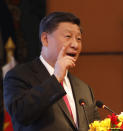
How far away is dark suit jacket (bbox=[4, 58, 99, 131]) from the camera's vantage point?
4.23ft

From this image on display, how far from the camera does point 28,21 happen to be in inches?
144

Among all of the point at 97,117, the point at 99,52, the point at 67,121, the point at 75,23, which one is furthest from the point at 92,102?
the point at 99,52

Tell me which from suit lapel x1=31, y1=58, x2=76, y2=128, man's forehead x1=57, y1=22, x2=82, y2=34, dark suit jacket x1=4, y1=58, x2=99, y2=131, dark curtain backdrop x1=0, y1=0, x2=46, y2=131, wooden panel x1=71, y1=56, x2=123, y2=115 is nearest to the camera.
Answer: dark suit jacket x1=4, y1=58, x2=99, y2=131

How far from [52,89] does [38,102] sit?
0.09 metres

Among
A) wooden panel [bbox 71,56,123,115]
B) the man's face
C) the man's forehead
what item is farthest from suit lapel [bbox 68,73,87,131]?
wooden panel [bbox 71,56,123,115]

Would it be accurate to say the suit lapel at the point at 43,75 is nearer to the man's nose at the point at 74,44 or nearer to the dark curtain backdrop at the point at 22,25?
the man's nose at the point at 74,44

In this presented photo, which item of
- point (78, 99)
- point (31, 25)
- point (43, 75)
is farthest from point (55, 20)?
point (31, 25)

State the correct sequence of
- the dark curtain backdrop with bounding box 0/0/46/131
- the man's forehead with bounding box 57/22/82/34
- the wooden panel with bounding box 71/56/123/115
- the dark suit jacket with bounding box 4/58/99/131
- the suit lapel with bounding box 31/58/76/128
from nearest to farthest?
the dark suit jacket with bounding box 4/58/99/131 → the suit lapel with bounding box 31/58/76/128 → the man's forehead with bounding box 57/22/82/34 → the wooden panel with bounding box 71/56/123/115 → the dark curtain backdrop with bounding box 0/0/46/131

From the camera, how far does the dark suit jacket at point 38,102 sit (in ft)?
4.23

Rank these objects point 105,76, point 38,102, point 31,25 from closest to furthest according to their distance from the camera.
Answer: point 38,102 < point 105,76 < point 31,25

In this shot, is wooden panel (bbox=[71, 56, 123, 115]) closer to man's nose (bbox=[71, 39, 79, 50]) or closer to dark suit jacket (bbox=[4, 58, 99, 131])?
dark suit jacket (bbox=[4, 58, 99, 131])

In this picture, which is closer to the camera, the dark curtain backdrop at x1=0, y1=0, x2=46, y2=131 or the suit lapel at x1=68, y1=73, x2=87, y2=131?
the suit lapel at x1=68, y1=73, x2=87, y2=131

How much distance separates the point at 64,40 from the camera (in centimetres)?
154

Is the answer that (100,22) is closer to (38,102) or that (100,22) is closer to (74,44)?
(74,44)
